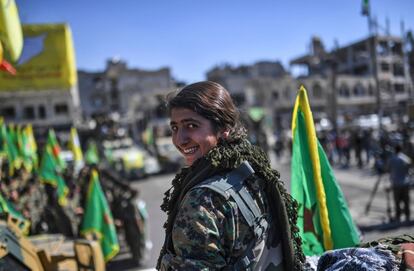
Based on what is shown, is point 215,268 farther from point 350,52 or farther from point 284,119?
point 350,52

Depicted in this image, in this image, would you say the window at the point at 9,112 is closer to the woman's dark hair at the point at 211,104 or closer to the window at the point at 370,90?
the woman's dark hair at the point at 211,104

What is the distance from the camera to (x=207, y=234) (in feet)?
4.36

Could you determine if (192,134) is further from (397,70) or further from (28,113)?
(397,70)

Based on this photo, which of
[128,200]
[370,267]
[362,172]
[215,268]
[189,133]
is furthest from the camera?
[362,172]

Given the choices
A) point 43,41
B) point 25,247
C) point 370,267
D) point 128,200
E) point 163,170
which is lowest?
point 163,170

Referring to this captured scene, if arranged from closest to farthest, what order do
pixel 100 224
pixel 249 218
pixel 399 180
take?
1. pixel 249 218
2. pixel 100 224
3. pixel 399 180

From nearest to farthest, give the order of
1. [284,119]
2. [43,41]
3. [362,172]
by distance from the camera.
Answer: [362,172] → [43,41] → [284,119]

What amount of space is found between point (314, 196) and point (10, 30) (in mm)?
2979

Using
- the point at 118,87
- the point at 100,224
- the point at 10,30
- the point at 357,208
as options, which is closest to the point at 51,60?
the point at 118,87

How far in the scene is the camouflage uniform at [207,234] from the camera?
133 cm

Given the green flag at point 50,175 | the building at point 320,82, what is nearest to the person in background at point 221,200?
the green flag at point 50,175

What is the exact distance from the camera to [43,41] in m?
26.2

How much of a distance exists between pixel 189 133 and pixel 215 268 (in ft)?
1.70

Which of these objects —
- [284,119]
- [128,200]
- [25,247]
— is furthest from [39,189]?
[284,119]
